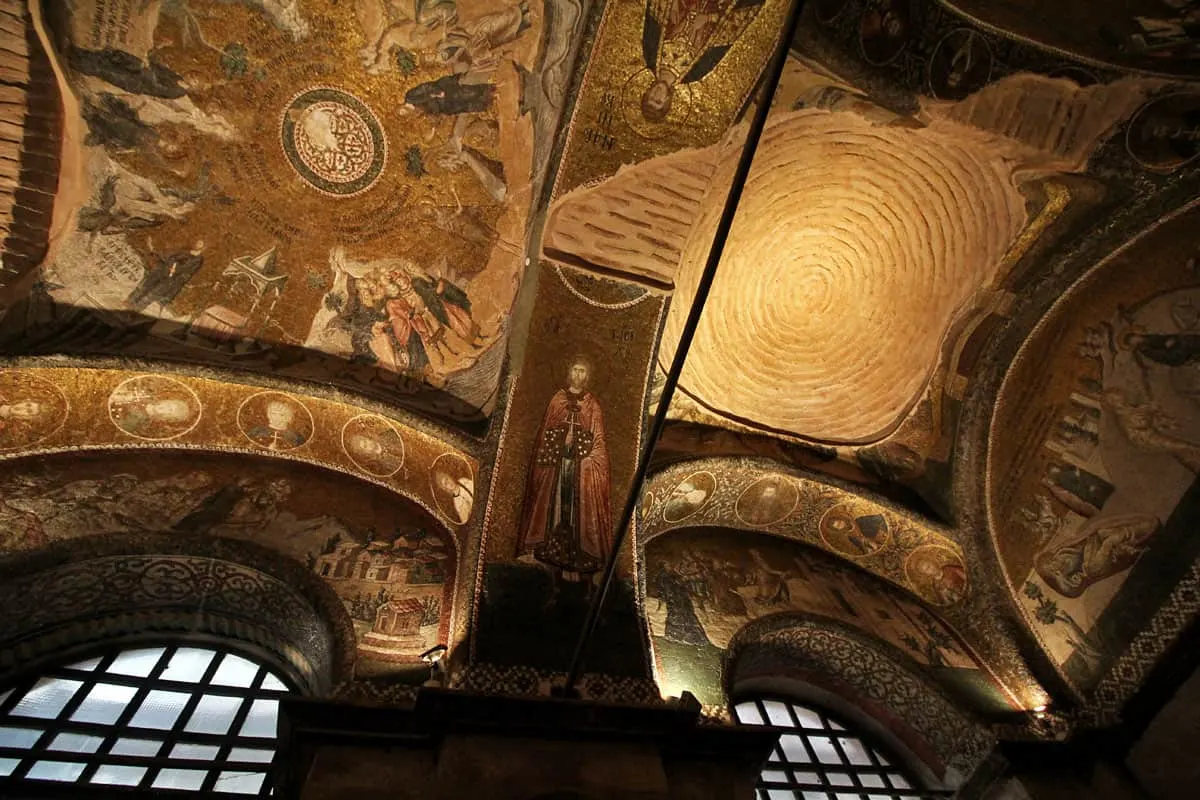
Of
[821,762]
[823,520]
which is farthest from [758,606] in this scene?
[823,520]

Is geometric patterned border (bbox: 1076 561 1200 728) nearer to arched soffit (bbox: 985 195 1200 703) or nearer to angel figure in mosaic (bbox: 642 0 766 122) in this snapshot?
arched soffit (bbox: 985 195 1200 703)

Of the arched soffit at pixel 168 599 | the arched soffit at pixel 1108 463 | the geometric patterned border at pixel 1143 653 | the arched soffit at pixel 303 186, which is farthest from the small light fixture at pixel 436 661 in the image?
the arched soffit at pixel 1108 463

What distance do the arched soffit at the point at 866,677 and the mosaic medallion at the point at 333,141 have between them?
5.85 meters

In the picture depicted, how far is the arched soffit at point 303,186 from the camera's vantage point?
572cm

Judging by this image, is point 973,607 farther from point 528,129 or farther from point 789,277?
point 528,129

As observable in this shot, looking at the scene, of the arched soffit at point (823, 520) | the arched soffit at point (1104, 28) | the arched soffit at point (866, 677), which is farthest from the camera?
the arched soffit at point (823, 520)

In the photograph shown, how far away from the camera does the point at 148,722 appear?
502 cm

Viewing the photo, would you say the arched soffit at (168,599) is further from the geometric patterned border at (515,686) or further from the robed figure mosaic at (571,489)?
the robed figure mosaic at (571,489)

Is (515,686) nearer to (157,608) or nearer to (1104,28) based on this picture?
(157,608)

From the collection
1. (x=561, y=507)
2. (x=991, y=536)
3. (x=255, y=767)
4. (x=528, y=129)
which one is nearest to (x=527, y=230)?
(x=528, y=129)

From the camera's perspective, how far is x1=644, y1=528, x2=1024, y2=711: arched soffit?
5.94 m

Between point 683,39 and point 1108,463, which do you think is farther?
point 1108,463

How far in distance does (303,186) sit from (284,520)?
10.9ft

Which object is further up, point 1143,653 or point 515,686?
point 1143,653
